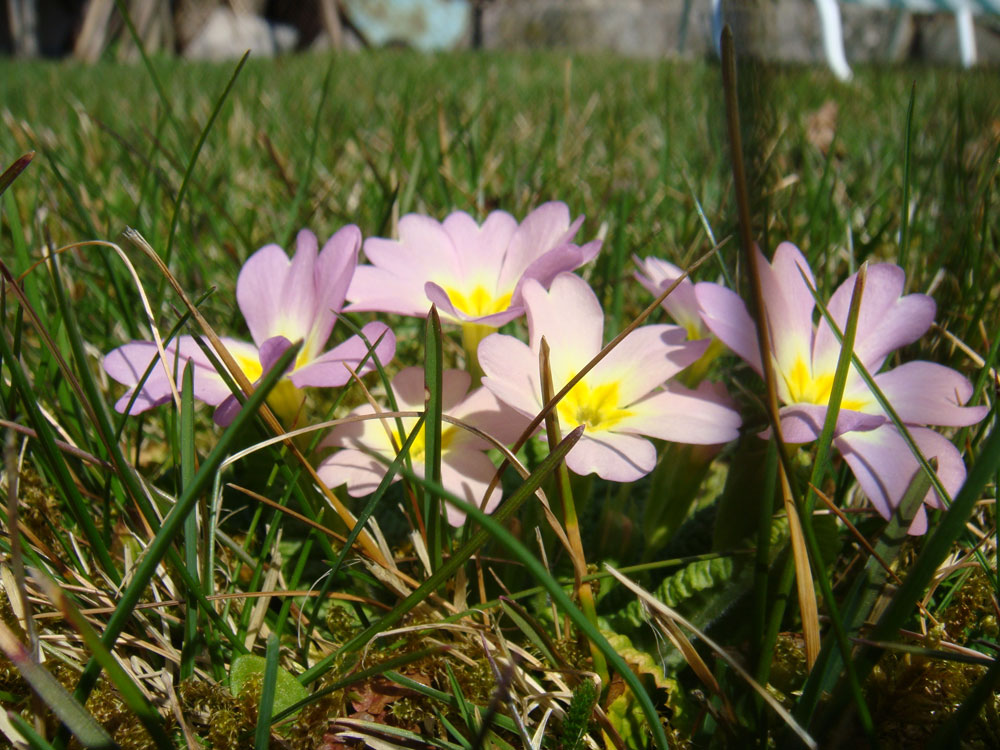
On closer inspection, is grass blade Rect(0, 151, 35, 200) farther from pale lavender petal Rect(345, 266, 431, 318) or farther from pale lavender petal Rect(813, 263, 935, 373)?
pale lavender petal Rect(813, 263, 935, 373)

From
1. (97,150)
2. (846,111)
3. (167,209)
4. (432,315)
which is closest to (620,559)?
(432,315)

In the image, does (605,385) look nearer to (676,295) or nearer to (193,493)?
(676,295)

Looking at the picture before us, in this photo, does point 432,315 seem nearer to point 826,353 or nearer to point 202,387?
point 202,387

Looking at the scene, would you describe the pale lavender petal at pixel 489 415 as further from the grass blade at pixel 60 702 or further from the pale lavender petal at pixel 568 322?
the grass blade at pixel 60 702

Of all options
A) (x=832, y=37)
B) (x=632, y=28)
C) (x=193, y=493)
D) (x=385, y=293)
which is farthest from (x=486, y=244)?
(x=632, y=28)

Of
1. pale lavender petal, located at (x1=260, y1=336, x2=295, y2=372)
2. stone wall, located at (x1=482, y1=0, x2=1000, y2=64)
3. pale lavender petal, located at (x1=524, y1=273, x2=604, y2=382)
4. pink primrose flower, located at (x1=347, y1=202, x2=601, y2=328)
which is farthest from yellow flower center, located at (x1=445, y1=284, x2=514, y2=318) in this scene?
stone wall, located at (x1=482, y1=0, x2=1000, y2=64)
